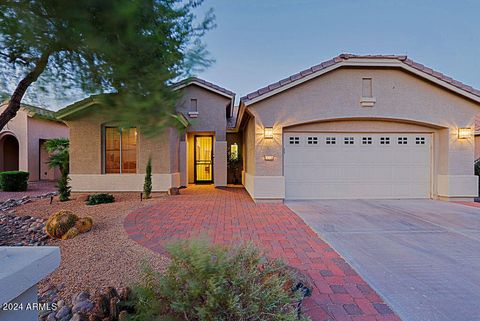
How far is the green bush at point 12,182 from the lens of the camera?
1395 cm

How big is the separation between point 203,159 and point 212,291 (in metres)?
14.7

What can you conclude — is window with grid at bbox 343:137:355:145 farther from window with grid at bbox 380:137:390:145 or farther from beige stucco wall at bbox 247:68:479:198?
window with grid at bbox 380:137:390:145

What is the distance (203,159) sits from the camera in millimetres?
16656

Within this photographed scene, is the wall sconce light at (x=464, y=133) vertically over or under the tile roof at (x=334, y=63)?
under

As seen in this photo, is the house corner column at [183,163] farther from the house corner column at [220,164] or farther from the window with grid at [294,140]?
the window with grid at [294,140]

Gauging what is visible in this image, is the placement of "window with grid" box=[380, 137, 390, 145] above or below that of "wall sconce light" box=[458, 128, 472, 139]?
below

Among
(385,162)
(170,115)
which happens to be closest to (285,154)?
(385,162)

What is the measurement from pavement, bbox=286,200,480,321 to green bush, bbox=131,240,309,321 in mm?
1726

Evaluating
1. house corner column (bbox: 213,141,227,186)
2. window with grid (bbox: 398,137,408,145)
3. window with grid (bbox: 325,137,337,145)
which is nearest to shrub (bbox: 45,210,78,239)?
window with grid (bbox: 325,137,337,145)

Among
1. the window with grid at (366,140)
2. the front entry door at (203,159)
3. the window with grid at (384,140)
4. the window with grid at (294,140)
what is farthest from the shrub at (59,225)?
the front entry door at (203,159)

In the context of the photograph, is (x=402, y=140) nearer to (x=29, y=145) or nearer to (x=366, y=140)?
(x=366, y=140)

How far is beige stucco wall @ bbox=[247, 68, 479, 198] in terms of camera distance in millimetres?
9477

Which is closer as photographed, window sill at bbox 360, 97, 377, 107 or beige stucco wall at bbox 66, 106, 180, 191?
window sill at bbox 360, 97, 377, 107

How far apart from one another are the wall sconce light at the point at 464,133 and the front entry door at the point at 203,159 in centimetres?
1177
